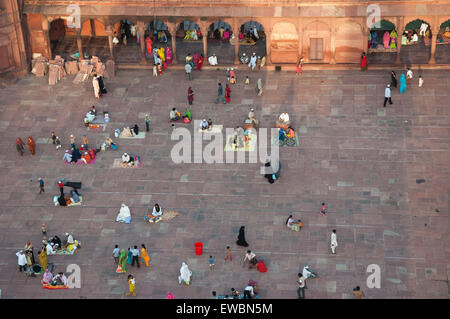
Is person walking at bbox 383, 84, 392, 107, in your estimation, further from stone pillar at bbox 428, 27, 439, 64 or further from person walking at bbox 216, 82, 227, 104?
person walking at bbox 216, 82, 227, 104

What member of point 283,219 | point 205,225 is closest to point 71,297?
point 205,225

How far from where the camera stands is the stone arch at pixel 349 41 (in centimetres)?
6412

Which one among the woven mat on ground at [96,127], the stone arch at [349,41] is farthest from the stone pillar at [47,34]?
the stone arch at [349,41]

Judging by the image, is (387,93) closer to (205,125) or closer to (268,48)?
(268,48)

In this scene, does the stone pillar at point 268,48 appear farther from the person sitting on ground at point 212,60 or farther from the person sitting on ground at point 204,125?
the person sitting on ground at point 204,125

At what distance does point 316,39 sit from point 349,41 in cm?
223

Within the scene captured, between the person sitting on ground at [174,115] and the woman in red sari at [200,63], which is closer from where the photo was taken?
the person sitting on ground at [174,115]

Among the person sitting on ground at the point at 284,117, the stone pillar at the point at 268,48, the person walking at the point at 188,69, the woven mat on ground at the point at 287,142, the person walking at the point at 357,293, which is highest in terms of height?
the stone pillar at the point at 268,48

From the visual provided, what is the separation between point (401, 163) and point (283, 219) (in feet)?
27.8

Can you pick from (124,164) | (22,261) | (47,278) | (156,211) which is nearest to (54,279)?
(47,278)

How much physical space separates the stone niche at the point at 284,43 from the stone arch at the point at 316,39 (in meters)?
0.86

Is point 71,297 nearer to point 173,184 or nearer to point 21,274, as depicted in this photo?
point 21,274

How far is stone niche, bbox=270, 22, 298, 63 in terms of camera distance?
65125mm

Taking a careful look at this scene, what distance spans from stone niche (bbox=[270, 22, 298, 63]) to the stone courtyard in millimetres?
1470
